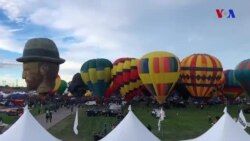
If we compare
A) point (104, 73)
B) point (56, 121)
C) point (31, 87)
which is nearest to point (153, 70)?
point (104, 73)

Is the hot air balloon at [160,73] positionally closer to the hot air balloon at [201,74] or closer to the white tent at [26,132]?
the hot air balloon at [201,74]

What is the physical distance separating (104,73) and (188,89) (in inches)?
398

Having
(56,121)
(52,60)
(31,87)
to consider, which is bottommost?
(56,121)

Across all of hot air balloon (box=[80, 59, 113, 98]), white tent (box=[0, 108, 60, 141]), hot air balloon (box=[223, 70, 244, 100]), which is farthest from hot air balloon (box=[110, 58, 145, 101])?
white tent (box=[0, 108, 60, 141])

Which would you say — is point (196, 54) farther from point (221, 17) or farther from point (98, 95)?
point (221, 17)

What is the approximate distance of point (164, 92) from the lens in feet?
138

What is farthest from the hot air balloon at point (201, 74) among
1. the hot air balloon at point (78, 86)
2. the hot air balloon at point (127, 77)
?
the hot air balloon at point (78, 86)

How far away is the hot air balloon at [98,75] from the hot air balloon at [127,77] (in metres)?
0.91

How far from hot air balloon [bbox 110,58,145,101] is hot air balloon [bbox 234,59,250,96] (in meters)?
10.9

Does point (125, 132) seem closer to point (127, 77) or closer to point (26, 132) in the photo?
point (26, 132)

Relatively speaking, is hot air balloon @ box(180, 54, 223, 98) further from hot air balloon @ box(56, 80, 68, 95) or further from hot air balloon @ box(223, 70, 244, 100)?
hot air balloon @ box(56, 80, 68, 95)

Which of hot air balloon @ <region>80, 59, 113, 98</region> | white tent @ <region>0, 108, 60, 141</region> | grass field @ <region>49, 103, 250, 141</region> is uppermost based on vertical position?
hot air balloon @ <region>80, 59, 113, 98</region>

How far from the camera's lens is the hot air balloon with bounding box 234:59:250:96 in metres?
43.9

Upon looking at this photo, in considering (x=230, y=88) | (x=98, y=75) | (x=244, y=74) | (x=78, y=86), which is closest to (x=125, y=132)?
(x=244, y=74)
